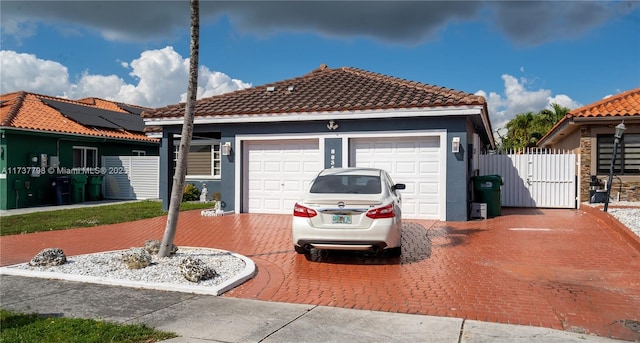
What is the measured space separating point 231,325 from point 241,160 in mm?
10165

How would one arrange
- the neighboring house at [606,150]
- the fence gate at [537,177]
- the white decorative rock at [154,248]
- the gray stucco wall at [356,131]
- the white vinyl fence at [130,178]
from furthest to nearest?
the white vinyl fence at [130,178] → the fence gate at [537,177] → the neighboring house at [606,150] → the gray stucco wall at [356,131] → the white decorative rock at [154,248]

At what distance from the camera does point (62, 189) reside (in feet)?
63.2

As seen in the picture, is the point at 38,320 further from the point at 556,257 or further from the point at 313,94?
the point at 313,94

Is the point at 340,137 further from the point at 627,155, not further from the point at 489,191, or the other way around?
the point at 627,155

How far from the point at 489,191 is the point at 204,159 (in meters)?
12.8

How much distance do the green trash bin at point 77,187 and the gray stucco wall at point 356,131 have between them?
636 centimetres

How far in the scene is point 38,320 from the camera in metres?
5.02

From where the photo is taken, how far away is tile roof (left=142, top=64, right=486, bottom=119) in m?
13.0

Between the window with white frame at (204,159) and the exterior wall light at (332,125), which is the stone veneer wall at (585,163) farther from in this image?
the window with white frame at (204,159)

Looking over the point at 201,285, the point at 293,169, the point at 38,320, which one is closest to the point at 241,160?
the point at 293,169

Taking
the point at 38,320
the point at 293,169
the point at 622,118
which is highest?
the point at 622,118

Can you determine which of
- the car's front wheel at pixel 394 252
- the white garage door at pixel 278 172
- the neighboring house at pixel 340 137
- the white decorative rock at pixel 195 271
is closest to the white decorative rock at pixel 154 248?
the white decorative rock at pixel 195 271

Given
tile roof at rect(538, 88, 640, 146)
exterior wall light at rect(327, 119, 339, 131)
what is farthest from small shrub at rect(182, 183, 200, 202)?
tile roof at rect(538, 88, 640, 146)

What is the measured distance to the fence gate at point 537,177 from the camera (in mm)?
15891
